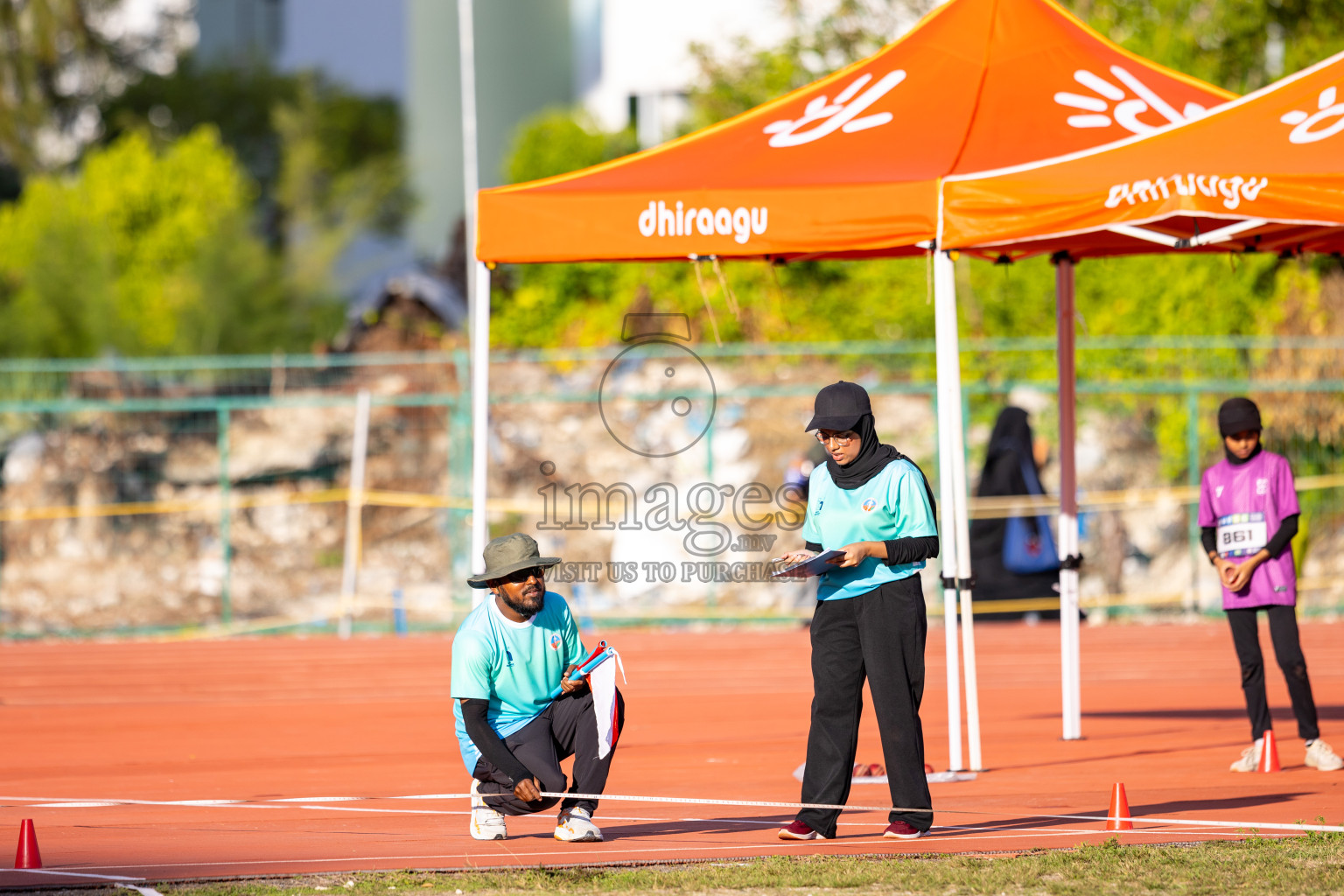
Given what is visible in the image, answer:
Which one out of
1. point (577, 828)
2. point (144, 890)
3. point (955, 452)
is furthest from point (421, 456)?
point (144, 890)

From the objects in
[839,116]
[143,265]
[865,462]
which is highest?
[143,265]

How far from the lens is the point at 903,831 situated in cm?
655

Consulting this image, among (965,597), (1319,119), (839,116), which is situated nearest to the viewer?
(1319,119)

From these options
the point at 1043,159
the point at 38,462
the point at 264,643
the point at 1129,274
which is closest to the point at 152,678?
the point at 264,643

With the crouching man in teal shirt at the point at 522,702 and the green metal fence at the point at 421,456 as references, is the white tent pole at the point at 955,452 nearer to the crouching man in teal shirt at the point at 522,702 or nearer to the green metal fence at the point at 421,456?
the crouching man in teal shirt at the point at 522,702

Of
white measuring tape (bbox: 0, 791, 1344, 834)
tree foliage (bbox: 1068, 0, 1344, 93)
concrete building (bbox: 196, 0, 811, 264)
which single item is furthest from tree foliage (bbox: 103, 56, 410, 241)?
white measuring tape (bbox: 0, 791, 1344, 834)

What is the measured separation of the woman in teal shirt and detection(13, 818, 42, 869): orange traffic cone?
9.67 feet

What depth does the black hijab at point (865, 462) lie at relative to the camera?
6.56m

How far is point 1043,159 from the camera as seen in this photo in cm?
882

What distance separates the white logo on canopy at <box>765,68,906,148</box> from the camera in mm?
9039

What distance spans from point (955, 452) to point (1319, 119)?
243cm

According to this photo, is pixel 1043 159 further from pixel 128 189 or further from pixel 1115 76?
pixel 128 189

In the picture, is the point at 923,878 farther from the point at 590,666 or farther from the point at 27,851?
the point at 27,851

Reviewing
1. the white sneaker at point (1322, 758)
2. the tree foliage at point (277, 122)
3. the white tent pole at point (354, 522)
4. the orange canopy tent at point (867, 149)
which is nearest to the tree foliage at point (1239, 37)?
the orange canopy tent at point (867, 149)
